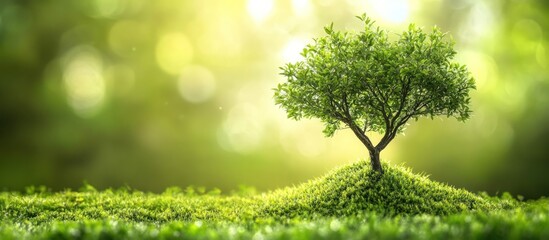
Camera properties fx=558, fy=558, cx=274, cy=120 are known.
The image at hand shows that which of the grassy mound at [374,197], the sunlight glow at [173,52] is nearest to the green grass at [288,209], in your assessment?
the grassy mound at [374,197]

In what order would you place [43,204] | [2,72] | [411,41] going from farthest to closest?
[2,72], [43,204], [411,41]

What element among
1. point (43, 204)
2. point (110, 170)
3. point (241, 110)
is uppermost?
point (241, 110)

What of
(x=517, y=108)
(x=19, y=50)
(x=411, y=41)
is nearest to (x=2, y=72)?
(x=19, y=50)

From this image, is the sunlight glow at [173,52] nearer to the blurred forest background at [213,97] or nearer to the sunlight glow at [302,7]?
the blurred forest background at [213,97]

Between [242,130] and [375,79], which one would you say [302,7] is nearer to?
[242,130]

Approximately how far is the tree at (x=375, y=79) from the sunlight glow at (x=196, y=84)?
11687 millimetres

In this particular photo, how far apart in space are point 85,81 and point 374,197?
53.4 feet

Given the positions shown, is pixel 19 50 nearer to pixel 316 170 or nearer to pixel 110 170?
pixel 110 170

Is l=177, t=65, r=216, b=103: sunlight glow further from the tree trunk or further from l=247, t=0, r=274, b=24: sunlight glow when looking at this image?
the tree trunk

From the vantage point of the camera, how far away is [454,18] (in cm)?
2578

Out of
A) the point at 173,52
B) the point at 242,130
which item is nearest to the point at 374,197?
the point at 242,130

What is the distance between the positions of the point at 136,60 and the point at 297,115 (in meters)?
13.3

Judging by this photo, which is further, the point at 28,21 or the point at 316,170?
the point at 316,170

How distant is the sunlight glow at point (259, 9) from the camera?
88.0 ft
